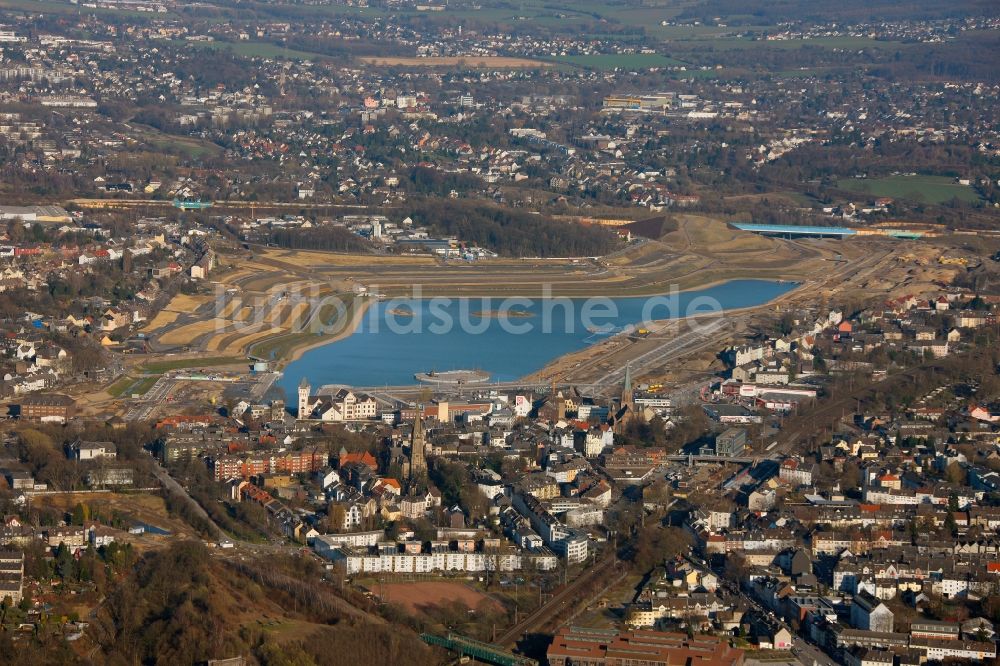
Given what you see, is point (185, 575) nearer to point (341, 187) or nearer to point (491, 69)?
point (341, 187)

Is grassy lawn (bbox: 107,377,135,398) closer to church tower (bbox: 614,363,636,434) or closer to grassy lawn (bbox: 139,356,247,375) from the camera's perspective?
grassy lawn (bbox: 139,356,247,375)

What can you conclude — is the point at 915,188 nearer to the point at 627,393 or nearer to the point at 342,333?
the point at 342,333

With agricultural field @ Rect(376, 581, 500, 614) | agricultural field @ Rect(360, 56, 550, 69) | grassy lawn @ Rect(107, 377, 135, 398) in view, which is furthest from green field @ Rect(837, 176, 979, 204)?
agricultural field @ Rect(376, 581, 500, 614)

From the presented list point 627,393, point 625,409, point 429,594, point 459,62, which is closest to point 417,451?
point 625,409

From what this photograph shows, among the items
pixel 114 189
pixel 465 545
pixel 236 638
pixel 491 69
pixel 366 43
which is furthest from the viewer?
pixel 366 43

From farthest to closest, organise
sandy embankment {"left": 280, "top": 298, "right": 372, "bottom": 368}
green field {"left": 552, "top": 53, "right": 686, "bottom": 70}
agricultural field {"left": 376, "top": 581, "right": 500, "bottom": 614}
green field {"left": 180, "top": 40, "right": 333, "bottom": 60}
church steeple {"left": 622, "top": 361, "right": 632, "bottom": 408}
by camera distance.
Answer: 1. green field {"left": 552, "top": 53, "right": 686, "bottom": 70}
2. green field {"left": 180, "top": 40, "right": 333, "bottom": 60}
3. sandy embankment {"left": 280, "top": 298, "right": 372, "bottom": 368}
4. church steeple {"left": 622, "top": 361, "right": 632, "bottom": 408}
5. agricultural field {"left": 376, "top": 581, "right": 500, "bottom": 614}

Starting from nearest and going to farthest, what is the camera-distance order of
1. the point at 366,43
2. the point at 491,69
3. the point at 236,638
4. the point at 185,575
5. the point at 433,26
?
the point at 236,638 → the point at 185,575 → the point at 491,69 → the point at 366,43 → the point at 433,26

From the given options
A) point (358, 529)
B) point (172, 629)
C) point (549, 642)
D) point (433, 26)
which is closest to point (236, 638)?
point (172, 629)
